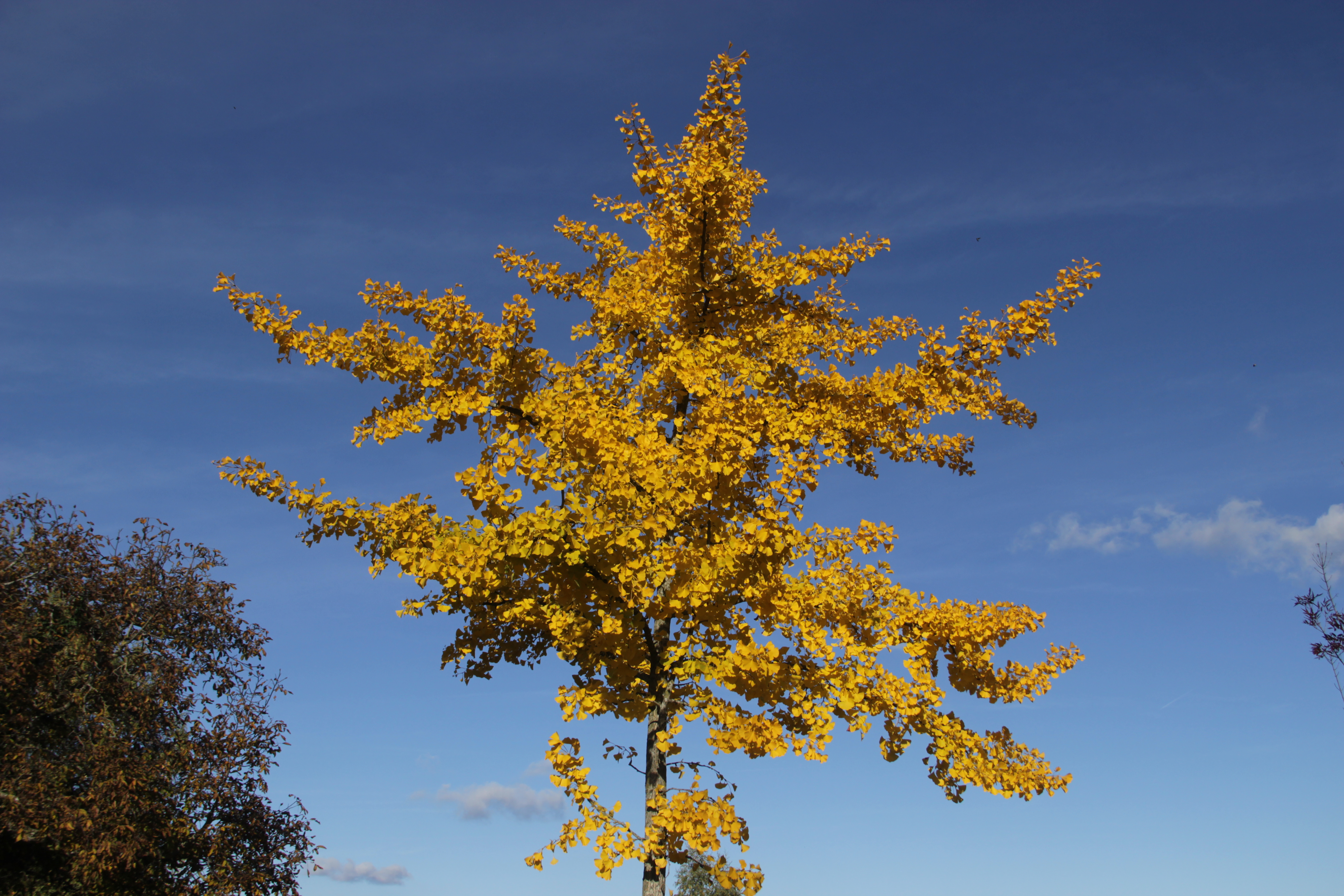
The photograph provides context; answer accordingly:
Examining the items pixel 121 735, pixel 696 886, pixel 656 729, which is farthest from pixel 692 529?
pixel 696 886

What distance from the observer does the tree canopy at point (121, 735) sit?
13.0 meters

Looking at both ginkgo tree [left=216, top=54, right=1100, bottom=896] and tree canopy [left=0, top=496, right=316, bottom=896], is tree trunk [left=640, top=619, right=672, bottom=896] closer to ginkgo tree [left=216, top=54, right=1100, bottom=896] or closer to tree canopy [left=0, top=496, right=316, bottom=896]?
ginkgo tree [left=216, top=54, right=1100, bottom=896]

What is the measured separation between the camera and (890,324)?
33.7 feet

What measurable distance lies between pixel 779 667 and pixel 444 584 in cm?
315

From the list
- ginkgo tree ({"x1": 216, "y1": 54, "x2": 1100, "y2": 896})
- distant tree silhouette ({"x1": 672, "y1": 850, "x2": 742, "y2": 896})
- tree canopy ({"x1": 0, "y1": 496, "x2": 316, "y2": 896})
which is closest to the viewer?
ginkgo tree ({"x1": 216, "y1": 54, "x2": 1100, "y2": 896})

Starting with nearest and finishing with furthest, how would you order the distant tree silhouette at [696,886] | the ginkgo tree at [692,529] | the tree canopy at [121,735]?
the ginkgo tree at [692,529], the tree canopy at [121,735], the distant tree silhouette at [696,886]

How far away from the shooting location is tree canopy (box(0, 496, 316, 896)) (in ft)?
42.7

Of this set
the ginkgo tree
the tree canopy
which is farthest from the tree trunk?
the tree canopy

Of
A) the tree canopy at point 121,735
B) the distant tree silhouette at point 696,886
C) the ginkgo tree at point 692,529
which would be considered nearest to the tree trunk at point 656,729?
the ginkgo tree at point 692,529

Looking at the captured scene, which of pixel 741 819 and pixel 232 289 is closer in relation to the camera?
pixel 741 819

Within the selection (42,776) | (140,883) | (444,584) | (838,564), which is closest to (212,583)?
(42,776)

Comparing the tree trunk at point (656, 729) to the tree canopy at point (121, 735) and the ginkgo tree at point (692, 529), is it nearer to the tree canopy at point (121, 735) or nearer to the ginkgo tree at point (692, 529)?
the ginkgo tree at point (692, 529)

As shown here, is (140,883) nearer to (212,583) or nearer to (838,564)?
(212,583)

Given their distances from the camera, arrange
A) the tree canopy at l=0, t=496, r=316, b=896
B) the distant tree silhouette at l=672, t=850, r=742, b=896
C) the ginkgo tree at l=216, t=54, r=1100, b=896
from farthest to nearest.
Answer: the distant tree silhouette at l=672, t=850, r=742, b=896, the tree canopy at l=0, t=496, r=316, b=896, the ginkgo tree at l=216, t=54, r=1100, b=896
